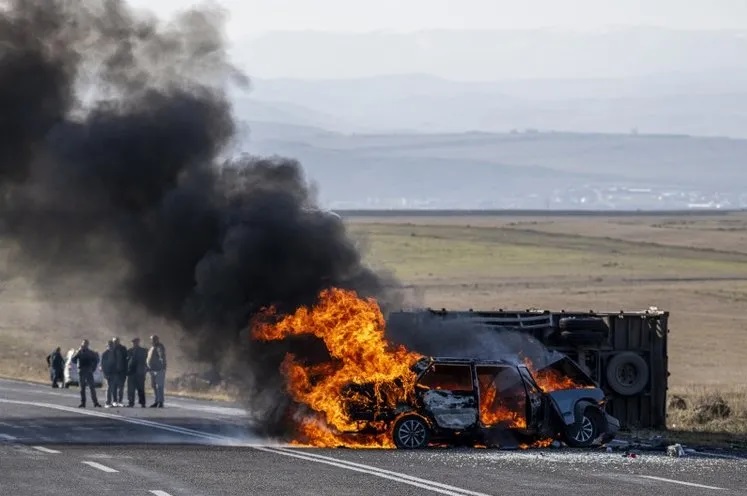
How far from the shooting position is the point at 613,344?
95.1 ft

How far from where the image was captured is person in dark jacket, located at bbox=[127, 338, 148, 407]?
3534cm

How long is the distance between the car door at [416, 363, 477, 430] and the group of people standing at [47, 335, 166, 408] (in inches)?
472

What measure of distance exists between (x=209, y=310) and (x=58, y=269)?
5.09 meters

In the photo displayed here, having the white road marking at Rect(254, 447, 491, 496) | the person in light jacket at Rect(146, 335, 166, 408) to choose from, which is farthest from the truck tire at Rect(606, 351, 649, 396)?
the person in light jacket at Rect(146, 335, 166, 408)

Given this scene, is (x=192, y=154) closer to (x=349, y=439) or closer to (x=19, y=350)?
(x=349, y=439)

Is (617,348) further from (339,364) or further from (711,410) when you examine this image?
(339,364)

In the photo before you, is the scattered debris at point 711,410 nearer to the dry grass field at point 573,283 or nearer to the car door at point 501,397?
the dry grass field at point 573,283

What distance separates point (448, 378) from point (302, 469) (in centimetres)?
401

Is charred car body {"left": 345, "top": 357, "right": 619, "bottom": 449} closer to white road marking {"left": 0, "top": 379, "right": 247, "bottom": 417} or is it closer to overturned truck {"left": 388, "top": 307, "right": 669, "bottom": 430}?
overturned truck {"left": 388, "top": 307, "right": 669, "bottom": 430}

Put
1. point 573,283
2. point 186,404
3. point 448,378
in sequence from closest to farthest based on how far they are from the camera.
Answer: point 448,378 → point 186,404 → point 573,283

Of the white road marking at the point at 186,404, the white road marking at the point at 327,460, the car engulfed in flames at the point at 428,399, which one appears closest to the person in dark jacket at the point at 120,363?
the white road marking at the point at 186,404

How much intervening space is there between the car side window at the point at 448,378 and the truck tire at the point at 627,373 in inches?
205

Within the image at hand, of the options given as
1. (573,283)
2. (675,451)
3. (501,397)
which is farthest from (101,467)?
(573,283)

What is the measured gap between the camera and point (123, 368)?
117ft
